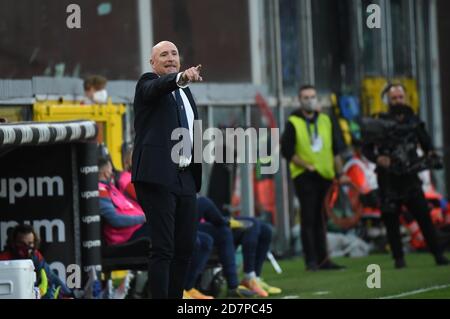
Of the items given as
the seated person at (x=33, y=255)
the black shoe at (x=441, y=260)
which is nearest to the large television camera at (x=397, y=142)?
the black shoe at (x=441, y=260)

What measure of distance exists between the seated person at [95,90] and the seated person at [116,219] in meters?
2.11

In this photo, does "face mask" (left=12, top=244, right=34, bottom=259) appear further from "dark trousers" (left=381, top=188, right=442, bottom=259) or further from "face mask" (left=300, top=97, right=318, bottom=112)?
"face mask" (left=300, top=97, right=318, bottom=112)

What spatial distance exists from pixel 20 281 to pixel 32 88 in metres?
5.64

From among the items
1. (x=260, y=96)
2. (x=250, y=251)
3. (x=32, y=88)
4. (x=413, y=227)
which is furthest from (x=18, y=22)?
(x=413, y=227)

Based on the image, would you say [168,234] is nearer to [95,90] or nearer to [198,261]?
[198,261]

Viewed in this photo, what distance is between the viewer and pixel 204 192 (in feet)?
56.2

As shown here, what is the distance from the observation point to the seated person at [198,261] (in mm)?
12277

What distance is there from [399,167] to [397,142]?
0.25 m

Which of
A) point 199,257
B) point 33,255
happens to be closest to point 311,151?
point 199,257

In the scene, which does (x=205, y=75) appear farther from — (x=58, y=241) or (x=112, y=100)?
(x=58, y=241)

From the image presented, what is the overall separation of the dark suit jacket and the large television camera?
20.4ft

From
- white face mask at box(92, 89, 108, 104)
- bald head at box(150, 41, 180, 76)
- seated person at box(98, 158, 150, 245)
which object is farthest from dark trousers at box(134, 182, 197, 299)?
white face mask at box(92, 89, 108, 104)

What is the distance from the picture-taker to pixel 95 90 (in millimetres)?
14492

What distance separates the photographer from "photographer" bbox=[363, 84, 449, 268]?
601 inches
